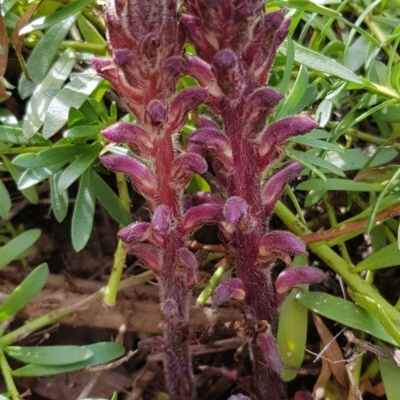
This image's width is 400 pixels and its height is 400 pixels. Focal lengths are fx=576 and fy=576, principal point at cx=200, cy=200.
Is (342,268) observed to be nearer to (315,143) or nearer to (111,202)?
(315,143)

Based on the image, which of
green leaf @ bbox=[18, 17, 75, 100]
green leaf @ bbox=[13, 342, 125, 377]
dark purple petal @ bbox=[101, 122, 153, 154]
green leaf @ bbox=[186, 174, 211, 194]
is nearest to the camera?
dark purple petal @ bbox=[101, 122, 153, 154]

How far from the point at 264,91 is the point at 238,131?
0.11 meters

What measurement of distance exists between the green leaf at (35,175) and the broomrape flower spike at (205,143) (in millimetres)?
286

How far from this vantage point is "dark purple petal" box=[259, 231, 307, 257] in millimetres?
1146

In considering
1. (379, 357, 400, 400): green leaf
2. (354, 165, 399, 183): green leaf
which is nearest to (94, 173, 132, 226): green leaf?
(354, 165, 399, 183): green leaf

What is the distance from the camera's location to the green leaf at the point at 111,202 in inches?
60.7

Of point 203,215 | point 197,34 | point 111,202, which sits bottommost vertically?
point 111,202

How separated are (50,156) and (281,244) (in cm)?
58

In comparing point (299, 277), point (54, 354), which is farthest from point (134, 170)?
point (54, 354)

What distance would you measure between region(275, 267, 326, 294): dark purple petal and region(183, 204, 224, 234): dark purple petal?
0.66 ft

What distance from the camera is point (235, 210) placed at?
3.56 ft

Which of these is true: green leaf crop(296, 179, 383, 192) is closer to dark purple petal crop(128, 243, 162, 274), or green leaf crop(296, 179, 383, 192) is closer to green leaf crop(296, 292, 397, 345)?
green leaf crop(296, 292, 397, 345)

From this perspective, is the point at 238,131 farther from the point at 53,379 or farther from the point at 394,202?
the point at 53,379

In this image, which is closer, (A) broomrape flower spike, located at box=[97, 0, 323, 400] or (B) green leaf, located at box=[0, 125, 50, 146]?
(A) broomrape flower spike, located at box=[97, 0, 323, 400]
